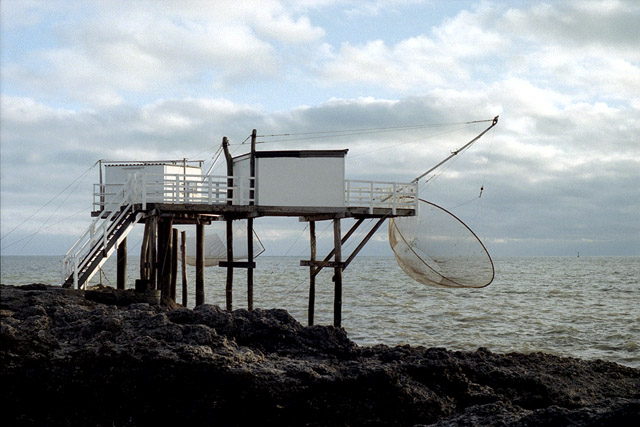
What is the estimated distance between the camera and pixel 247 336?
13.3 metres

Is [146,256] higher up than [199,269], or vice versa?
[146,256]

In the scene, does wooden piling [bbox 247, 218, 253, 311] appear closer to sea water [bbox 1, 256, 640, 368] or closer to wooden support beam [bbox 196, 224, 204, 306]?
wooden support beam [bbox 196, 224, 204, 306]

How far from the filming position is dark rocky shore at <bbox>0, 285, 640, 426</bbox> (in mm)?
10938

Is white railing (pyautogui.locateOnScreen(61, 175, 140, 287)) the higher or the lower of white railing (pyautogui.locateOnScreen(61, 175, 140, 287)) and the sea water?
the higher

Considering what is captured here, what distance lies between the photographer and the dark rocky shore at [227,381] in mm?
10938

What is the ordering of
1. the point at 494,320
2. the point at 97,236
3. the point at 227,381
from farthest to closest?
the point at 494,320
the point at 97,236
the point at 227,381

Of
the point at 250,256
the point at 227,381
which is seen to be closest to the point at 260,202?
the point at 250,256

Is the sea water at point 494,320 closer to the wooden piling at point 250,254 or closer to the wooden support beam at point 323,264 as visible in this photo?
the wooden support beam at point 323,264

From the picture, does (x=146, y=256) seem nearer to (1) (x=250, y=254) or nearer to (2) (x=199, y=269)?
(2) (x=199, y=269)

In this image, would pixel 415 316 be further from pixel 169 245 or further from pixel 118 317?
pixel 118 317

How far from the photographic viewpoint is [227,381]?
1105 cm

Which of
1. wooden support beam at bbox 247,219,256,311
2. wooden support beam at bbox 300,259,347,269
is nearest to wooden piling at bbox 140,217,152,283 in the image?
wooden support beam at bbox 247,219,256,311

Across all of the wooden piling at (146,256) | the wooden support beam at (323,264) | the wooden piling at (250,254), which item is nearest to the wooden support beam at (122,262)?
the wooden piling at (146,256)

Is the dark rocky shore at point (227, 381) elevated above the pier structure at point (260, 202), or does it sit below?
below
